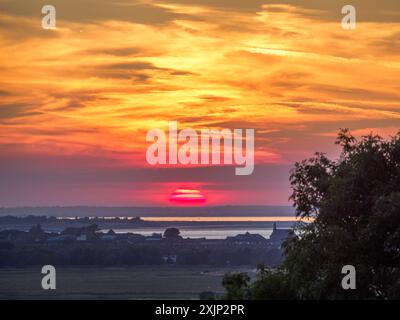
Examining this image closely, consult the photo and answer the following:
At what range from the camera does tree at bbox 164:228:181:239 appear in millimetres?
64738

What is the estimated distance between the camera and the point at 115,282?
53.9m

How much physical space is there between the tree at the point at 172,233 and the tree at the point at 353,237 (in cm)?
3534

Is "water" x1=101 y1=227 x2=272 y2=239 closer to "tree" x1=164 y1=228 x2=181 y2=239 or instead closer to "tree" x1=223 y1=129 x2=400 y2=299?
"tree" x1=164 y1=228 x2=181 y2=239

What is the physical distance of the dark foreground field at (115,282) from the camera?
164ft

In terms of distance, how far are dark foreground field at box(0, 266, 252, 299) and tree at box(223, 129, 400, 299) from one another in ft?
67.1

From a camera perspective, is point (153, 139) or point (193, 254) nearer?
point (153, 139)

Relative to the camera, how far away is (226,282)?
30625 mm

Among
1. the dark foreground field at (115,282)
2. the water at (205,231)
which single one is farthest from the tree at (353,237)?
the water at (205,231)

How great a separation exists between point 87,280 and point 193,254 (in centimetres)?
825

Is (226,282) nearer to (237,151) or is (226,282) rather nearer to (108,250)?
(237,151)

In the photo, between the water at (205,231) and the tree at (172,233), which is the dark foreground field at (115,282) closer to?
the tree at (172,233)

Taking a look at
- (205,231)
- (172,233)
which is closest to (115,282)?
(172,233)
